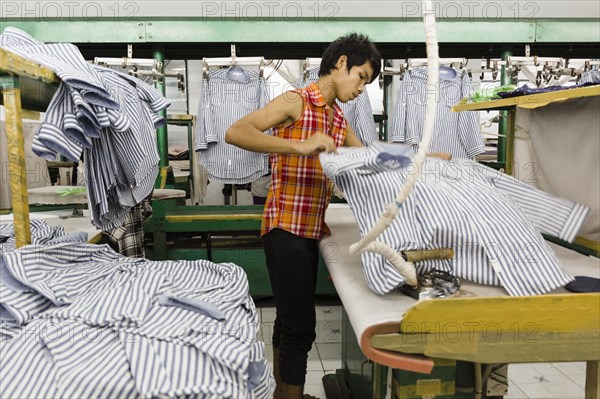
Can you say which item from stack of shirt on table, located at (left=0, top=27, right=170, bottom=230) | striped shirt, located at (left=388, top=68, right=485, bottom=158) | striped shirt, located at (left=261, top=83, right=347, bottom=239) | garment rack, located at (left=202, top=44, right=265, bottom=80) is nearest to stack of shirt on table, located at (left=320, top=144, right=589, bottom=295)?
striped shirt, located at (left=261, top=83, right=347, bottom=239)

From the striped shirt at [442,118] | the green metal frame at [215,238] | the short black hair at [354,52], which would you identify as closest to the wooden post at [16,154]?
the short black hair at [354,52]

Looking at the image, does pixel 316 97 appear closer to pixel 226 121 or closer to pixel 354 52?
pixel 354 52

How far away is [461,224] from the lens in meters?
1.28

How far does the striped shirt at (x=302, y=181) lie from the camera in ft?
5.95

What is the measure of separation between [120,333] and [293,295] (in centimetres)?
94

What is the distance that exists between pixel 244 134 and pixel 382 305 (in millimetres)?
824

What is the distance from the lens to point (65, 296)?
113 cm

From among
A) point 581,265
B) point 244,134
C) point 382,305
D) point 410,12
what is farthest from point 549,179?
point 410,12

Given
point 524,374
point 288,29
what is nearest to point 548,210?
point 524,374

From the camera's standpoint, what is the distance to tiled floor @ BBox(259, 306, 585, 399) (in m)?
2.51

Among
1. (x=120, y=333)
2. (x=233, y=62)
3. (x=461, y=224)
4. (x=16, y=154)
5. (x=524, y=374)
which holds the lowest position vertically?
(x=524, y=374)

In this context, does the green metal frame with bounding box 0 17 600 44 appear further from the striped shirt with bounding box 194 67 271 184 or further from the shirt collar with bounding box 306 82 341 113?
the shirt collar with bounding box 306 82 341 113

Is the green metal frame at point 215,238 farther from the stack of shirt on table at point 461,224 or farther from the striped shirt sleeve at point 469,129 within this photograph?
the stack of shirt on table at point 461,224

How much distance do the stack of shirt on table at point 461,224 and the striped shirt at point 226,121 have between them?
2386mm
